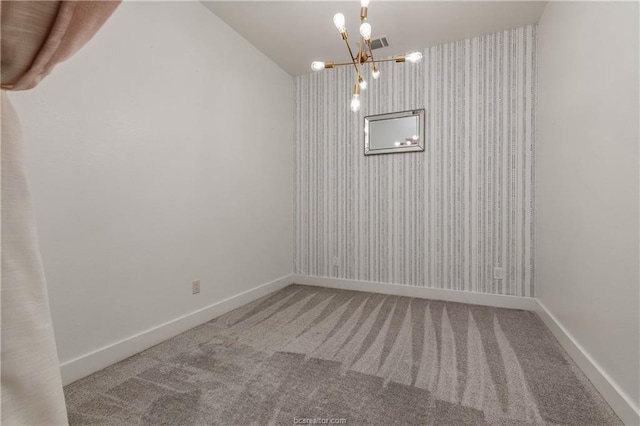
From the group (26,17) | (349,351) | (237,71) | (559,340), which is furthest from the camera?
(237,71)

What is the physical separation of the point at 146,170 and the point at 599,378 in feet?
9.53

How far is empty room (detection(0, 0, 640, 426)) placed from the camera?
129cm

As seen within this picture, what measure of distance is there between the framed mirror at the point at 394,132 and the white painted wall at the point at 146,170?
1.24 meters

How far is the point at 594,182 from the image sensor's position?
1581mm

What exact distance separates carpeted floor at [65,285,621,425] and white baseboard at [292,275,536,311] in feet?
0.95

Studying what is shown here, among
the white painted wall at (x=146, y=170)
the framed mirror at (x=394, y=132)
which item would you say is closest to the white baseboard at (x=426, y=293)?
the white painted wall at (x=146, y=170)

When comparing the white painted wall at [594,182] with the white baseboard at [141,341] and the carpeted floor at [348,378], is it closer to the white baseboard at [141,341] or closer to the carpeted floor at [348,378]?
the carpeted floor at [348,378]

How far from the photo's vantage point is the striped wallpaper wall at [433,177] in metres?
2.75

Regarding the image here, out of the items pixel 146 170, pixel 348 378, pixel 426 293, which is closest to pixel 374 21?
pixel 146 170

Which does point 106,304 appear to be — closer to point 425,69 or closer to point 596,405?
point 596,405

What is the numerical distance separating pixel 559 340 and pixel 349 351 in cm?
150

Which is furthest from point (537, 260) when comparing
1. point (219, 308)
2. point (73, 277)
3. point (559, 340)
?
point (73, 277)

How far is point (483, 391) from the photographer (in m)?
1.49

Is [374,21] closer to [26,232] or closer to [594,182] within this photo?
[594,182]
